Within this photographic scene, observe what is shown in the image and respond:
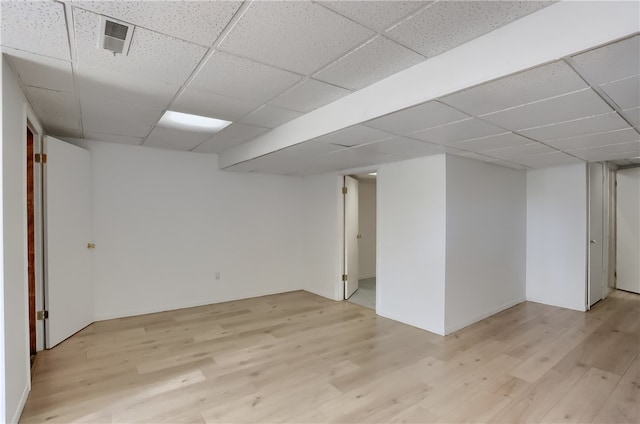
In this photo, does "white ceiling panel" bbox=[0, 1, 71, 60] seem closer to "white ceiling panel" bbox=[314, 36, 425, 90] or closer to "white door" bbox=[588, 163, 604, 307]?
"white ceiling panel" bbox=[314, 36, 425, 90]

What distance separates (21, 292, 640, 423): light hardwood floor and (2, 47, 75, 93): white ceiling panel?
7.56 feet

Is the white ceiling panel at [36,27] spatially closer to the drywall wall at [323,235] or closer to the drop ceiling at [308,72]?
the drop ceiling at [308,72]

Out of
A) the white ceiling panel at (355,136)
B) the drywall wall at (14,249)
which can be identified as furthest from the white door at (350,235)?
the drywall wall at (14,249)

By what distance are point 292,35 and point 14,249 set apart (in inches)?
87.1

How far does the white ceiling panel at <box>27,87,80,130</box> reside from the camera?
99.2 inches

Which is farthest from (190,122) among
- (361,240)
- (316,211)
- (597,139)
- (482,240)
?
(361,240)

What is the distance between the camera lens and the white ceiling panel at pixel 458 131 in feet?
8.41

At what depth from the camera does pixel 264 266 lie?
18.3 feet

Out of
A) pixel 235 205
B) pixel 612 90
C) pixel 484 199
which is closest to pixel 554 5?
pixel 612 90

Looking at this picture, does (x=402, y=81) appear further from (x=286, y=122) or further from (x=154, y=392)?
(x=154, y=392)

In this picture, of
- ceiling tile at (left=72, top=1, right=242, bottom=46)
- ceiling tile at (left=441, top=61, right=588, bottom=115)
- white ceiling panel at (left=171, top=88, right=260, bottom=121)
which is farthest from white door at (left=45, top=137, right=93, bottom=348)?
ceiling tile at (left=441, top=61, right=588, bottom=115)

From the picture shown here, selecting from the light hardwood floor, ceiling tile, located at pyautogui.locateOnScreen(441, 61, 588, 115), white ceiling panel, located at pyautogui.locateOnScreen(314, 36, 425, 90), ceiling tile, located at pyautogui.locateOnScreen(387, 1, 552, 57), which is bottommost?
the light hardwood floor

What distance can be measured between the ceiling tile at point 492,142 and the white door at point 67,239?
163 inches

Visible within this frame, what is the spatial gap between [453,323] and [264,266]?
10.1 feet
